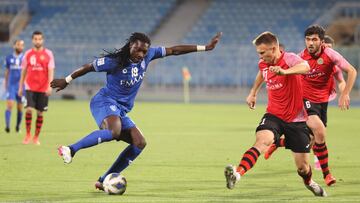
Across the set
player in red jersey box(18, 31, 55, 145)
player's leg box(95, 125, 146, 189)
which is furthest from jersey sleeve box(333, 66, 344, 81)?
player in red jersey box(18, 31, 55, 145)

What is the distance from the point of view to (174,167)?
47.4 feet

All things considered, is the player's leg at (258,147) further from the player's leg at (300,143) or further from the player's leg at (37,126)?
the player's leg at (37,126)

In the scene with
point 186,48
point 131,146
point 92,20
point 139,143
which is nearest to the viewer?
point 139,143

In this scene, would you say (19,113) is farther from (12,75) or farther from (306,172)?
(306,172)

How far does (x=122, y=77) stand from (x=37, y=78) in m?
8.15

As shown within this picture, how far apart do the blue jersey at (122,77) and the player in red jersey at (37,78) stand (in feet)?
25.0

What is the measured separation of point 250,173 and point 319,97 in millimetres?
1675

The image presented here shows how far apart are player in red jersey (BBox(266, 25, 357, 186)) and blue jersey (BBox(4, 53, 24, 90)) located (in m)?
11.9

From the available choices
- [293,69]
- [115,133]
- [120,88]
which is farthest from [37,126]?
[293,69]

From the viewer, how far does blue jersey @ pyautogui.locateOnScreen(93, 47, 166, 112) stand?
11.0 m

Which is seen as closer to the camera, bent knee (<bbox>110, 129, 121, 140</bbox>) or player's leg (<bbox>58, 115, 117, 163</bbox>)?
player's leg (<bbox>58, 115, 117, 163</bbox>)

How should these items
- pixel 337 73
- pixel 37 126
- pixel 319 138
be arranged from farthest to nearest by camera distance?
pixel 37 126 → pixel 337 73 → pixel 319 138

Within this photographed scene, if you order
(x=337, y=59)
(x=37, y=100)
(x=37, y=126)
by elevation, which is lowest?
(x=37, y=126)

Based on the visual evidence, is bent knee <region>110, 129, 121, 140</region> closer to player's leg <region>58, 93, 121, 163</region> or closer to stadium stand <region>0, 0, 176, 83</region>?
player's leg <region>58, 93, 121, 163</region>
